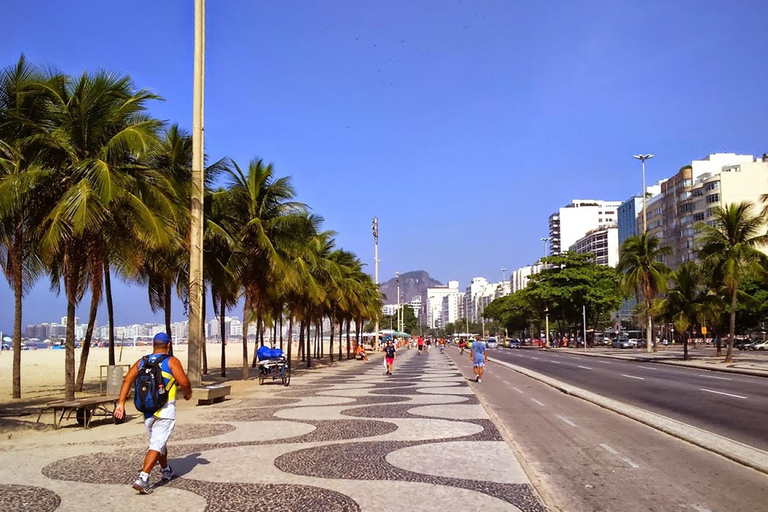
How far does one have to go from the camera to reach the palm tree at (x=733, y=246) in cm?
3525

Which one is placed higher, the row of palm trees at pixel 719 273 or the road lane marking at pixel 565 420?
the row of palm trees at pixel 719 273

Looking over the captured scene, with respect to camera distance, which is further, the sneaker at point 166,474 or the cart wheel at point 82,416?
the cart wheel at point 82,416

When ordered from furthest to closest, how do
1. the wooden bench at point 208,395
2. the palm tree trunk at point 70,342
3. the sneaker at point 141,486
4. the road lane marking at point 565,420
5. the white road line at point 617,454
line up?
1. the wooden bench at point 208,395
2. the palm tree trunk at point 70,342
3. the road lane marking at point 565,420
4. the white road line at point 617,454
5. the sneaker at point 141,486

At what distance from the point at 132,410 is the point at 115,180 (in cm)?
553

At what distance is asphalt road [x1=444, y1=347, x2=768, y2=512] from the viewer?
22.8 feet

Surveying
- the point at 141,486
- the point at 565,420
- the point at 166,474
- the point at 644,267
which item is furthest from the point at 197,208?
the point at 644,267

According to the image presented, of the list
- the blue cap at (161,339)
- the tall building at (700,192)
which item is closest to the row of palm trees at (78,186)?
the blue cap at (161,339)

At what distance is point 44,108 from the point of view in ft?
49.3

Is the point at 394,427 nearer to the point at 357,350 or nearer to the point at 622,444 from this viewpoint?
the point at 622,444

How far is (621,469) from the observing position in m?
8.59

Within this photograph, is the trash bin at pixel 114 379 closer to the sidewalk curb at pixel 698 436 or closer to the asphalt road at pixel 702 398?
the sidewalk curb at pixel 698 436

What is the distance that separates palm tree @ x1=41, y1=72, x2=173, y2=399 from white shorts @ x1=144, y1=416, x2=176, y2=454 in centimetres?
725

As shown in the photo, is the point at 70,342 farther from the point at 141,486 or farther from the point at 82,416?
the point at 141,486

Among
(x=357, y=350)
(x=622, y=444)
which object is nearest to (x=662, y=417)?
(x=622, y=444)
